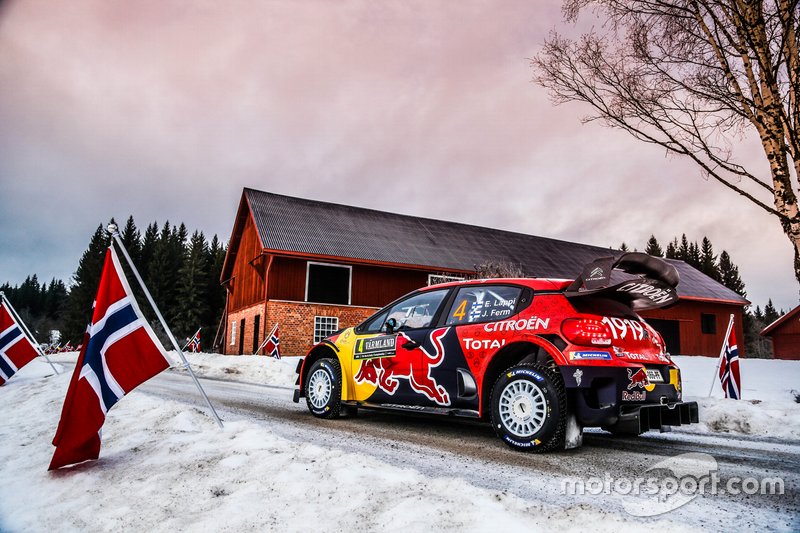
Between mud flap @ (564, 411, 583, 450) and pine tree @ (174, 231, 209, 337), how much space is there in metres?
55.7

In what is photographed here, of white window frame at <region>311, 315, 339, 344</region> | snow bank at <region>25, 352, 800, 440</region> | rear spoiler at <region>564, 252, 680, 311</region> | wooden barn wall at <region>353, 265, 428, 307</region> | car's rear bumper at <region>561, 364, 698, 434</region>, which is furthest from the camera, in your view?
wooden barn wall at <region>353, 265, 428, 307</region>

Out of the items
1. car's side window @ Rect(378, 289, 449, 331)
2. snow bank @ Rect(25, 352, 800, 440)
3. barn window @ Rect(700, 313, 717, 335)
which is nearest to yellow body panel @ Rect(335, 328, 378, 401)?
car's side window @ Rect(378, 289, 449, 331)

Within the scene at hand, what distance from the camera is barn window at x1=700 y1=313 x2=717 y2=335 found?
32062mm

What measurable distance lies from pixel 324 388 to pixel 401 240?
20.4 m

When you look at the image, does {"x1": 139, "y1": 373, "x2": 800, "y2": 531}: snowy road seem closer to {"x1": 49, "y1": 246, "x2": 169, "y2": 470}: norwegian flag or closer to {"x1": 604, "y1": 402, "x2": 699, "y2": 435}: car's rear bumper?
{"x1": 604, "y1": 402, "x2": 699, "y2": 435}: car's rear bumper

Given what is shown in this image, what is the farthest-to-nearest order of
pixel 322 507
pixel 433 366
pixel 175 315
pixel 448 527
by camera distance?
pixel 175 315
pixel 433 366
pixel 322 507
pixel 448 527

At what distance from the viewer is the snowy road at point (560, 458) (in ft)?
9.77

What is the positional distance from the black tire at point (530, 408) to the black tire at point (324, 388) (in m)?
2.39

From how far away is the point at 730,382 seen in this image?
8797 mm

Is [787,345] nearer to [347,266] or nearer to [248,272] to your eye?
[347,266]

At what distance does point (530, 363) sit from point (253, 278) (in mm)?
22374

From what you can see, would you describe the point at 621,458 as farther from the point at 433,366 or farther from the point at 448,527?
the point at 448,527

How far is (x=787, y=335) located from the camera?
127 ft

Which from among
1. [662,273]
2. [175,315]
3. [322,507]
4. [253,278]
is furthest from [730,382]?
[175,315]
